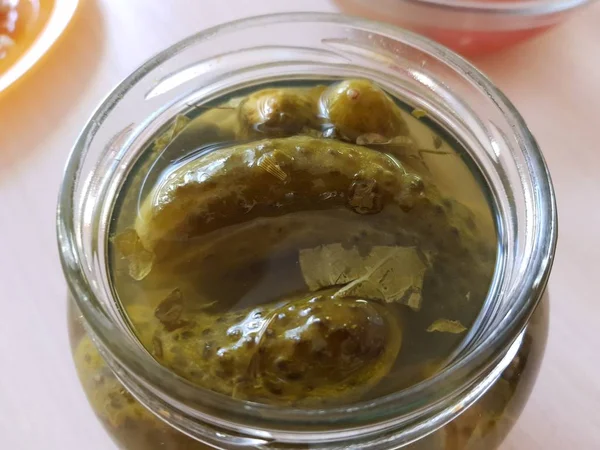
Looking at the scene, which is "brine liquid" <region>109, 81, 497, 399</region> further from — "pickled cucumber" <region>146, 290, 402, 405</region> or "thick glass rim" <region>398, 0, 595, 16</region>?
"thick glass rim" <region>398, 0, 595, 16</region>

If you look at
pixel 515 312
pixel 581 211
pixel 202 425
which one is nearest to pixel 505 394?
pixel 515 312

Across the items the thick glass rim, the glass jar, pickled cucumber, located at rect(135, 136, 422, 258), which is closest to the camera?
the glass jar

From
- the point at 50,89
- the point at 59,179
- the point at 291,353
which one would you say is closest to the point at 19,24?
the point at 50,89

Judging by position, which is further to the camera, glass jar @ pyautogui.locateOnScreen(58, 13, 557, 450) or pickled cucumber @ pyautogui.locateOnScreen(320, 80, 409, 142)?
pickled cucumber @ pyautogui.locateOnScreen(320, 80, 409, 142)

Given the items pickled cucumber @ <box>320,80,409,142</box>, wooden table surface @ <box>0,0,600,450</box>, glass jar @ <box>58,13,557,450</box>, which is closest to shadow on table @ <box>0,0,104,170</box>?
wooden table surface @ <box>0,0,600,450</box>

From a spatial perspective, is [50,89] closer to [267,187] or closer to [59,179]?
[59,179]

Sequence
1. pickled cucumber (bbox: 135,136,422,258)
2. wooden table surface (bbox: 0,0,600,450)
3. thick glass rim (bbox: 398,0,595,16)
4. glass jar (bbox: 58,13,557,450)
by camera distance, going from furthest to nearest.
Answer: thick glass rim (bbox: 398,0,595,16)
wooden table surface (bbox: 0,0,600,450)
pickled cucumber (bbox: 135,136,422,258)
glass jar (bbox: 58,13,557,450)
